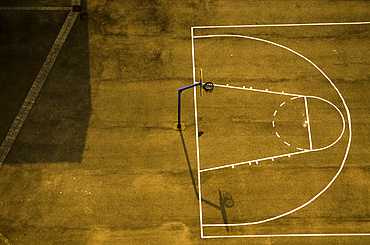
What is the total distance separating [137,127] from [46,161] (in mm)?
4910

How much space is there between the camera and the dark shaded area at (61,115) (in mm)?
16938

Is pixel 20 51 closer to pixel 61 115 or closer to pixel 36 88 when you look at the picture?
pixel 36 88

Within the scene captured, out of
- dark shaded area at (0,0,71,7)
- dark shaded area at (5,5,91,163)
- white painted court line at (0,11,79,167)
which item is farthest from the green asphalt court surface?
dark shaded area at (0,0,71,7)

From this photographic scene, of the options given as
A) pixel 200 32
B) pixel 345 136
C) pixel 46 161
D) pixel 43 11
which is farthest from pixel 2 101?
pixel 345 136

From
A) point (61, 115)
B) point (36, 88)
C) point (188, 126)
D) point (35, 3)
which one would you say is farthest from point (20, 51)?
point (188, 126)

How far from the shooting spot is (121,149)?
17.0 m

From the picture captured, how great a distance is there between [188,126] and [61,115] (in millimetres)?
6775

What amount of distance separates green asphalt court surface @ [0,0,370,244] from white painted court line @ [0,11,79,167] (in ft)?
0.92

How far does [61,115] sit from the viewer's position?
17.5 meters

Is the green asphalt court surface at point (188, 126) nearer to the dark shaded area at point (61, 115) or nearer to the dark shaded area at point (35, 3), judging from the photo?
the dark shaded area at point (61, 115)

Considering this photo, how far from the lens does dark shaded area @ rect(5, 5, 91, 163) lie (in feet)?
55.6

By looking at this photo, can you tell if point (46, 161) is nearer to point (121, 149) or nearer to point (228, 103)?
point (121, 149)

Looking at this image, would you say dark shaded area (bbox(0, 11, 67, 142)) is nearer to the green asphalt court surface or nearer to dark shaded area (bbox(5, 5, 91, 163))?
the green asphalt court surface

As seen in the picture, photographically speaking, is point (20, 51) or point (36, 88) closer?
point (36, 88)
